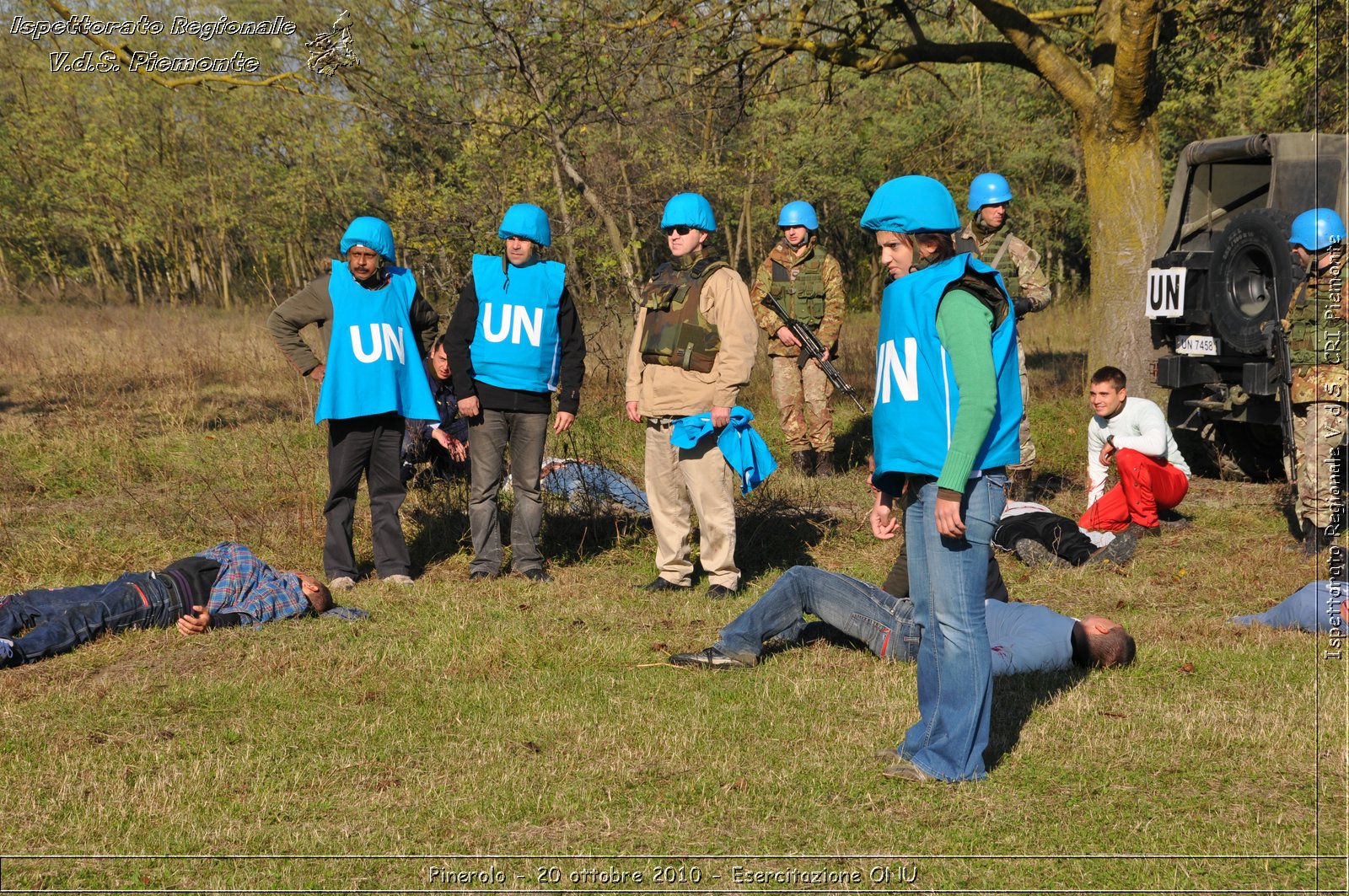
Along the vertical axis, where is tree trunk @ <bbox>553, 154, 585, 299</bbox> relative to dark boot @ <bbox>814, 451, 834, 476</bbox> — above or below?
above

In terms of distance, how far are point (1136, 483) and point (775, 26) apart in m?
6.63

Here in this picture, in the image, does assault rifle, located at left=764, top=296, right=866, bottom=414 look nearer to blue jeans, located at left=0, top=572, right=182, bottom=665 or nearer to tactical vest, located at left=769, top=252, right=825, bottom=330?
tactical vest, located at left=769, top=252, right=825, bottom=330

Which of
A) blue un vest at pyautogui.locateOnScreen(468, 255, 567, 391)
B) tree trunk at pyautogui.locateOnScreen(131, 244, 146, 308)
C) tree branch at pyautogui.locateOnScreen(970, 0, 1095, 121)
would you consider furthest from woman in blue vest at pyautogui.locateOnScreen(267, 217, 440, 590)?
tree trunk at pyautogui.locateOnScreen(131, 244, 146, 308)

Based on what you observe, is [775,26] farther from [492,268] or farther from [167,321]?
[167,321]

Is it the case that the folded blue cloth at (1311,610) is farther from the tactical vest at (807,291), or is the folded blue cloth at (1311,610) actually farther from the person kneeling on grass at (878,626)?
the tactical vest at (807,291)

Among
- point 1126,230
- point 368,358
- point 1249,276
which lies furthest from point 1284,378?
point 368,358

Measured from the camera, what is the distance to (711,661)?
5.66m

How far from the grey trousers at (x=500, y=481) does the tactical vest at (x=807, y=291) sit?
12.6 ft

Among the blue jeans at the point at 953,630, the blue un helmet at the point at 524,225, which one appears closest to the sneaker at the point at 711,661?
the blue jeans at the point at 953,630

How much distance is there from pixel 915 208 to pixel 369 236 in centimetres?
414

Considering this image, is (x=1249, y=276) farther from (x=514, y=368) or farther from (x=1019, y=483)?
(x=514, y=368)

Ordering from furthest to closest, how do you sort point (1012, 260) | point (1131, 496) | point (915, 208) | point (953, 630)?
point (1012, 260), point (1131, 496), point (953, 630), point (915, 208)

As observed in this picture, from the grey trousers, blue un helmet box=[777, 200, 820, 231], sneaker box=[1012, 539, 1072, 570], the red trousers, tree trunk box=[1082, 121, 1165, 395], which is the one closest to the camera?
the grey trousers

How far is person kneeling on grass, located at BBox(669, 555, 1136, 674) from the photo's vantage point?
553 centimetres
